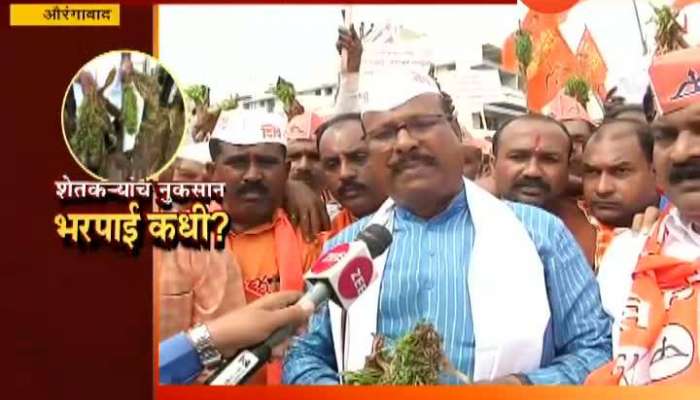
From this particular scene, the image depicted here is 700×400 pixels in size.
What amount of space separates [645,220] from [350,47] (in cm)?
106

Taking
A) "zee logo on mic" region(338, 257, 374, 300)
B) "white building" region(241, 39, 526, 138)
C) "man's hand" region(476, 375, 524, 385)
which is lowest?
"man's hand" region(476, 375, 524, 385)

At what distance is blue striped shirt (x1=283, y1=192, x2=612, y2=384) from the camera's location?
2295 millimetres

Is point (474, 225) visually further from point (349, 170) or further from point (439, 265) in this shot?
point (349, 170)

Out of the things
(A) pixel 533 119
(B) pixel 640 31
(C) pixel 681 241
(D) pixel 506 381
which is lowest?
(D) pixel 506 381

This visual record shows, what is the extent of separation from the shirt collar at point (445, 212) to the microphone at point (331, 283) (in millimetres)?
92

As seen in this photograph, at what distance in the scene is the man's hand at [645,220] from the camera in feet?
7.61

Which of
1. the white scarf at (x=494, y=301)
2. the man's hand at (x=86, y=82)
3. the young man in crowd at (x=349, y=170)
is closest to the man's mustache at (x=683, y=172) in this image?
the white scarf at (x=494, y=301)

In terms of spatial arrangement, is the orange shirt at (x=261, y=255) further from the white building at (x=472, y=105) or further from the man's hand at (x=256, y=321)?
the white building at (x=472, y=105)

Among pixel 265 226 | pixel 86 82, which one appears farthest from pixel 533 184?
pixel 86 82

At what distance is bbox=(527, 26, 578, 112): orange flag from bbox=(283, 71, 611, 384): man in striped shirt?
28 centimetres

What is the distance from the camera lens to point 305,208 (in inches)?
92.2

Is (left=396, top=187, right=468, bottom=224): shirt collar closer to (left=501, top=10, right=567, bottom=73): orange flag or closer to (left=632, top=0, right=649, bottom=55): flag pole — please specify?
(left=501, top=10, right=567, bottom=73): orange flag

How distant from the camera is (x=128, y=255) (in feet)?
7.65

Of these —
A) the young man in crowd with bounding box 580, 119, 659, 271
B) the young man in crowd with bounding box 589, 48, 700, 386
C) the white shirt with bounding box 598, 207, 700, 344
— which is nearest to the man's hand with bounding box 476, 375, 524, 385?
the young man in crowd with bounding box 589, 48, 700, 386
